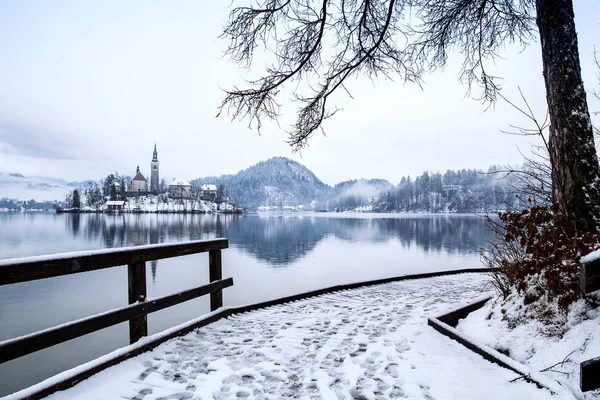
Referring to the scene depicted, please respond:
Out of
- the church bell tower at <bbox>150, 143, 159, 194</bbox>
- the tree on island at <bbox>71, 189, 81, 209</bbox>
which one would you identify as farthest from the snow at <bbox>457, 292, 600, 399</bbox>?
the church bell tower at <bbox>150, 143, 159, 194</bbox>

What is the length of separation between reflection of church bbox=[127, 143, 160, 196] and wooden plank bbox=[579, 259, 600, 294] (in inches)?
5927

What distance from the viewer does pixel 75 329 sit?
3.07 m

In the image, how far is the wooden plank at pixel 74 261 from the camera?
2.69m

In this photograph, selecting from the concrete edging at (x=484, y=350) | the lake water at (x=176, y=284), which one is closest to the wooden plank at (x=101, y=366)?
the concrete edging at (x=484, y=350)

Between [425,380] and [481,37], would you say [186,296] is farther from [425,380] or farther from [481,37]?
[481,37]

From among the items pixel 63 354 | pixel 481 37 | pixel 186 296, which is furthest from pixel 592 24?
pixel 63 354

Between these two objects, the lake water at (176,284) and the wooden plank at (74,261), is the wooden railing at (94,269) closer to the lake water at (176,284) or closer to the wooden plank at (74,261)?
the wooden plank at (74,261)

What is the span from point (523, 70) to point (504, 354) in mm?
5892

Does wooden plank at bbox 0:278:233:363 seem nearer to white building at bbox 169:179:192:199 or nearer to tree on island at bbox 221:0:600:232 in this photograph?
tree on island at bbox 221:0:600:232

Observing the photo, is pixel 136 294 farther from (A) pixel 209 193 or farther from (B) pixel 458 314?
(A) pixel 209 193

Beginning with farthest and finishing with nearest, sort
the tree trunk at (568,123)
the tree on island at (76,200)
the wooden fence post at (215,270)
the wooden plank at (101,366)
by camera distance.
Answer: the tree on island at (76,200) < the wooden fence post at (215,270) < the tree trunk at (568,123) < the wooden plank at (101,366)

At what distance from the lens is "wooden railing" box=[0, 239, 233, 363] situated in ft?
8.77

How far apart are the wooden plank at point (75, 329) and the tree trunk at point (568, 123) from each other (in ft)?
15.0

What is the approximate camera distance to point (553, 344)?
321 cm
